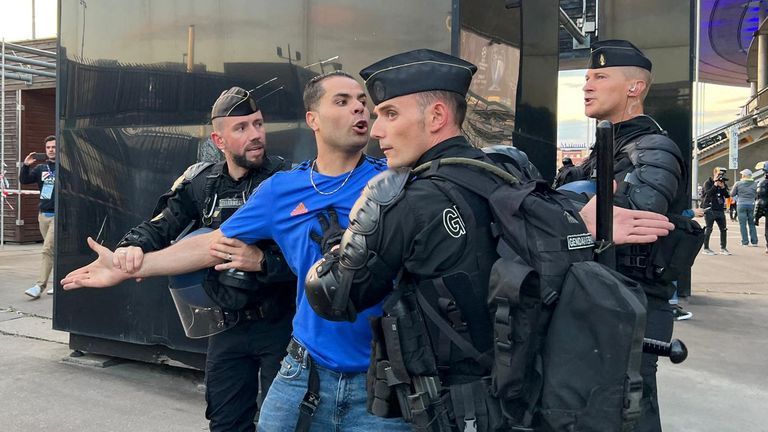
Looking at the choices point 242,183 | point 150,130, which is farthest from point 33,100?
point 242,183

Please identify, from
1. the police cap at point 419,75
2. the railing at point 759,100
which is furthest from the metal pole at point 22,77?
the railing at point 759,100

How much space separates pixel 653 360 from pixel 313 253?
4.66ft

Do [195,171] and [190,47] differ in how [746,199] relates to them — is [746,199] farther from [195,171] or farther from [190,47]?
[195,171]

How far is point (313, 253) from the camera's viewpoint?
217 centimetres

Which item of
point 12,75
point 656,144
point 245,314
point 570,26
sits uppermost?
point 12,75

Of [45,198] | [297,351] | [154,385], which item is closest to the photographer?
[297,351]

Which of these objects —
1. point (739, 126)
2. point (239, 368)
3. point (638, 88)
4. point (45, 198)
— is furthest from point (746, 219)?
point (739, 126)

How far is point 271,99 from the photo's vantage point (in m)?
4.32

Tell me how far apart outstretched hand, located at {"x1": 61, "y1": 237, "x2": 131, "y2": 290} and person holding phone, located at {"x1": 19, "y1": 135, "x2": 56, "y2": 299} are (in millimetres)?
4924

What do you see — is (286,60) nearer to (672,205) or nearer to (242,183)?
(242,183)

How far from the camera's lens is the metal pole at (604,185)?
5.36 feet

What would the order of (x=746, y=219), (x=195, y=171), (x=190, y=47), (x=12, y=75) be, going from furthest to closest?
(x=746, y=219), (x=12, y=75), (x=190, y=47), (x=195, y=171)

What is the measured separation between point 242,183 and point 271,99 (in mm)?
1421

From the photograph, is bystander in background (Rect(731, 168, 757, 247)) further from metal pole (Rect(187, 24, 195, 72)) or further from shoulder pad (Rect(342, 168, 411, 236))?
shoulder pad (Rect(342, 168, 411, 236))
